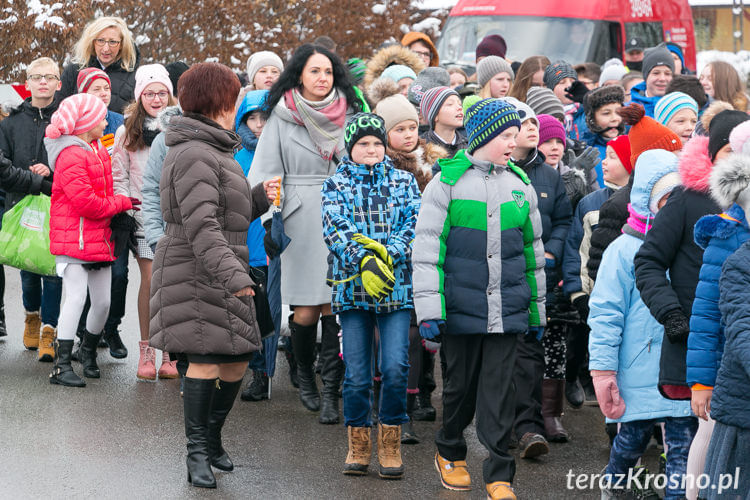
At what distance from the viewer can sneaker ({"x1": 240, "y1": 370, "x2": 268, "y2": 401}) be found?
7961 mm

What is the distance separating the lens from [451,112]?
309 inches

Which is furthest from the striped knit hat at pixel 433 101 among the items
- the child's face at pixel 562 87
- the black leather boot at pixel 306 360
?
the child's face at pixel 562 87

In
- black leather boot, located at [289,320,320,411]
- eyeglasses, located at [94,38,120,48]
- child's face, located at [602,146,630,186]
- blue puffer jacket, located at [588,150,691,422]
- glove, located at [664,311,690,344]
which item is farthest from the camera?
eyeglasses, located at [94,38,120,48]

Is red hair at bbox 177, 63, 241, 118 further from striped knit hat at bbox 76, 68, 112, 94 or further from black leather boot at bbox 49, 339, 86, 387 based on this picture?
striped knit hat at bbox 76, 68, 112, 94

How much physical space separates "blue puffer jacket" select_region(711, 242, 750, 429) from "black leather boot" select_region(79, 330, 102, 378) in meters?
A: 5.15

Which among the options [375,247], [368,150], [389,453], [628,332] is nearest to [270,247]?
[368,150]

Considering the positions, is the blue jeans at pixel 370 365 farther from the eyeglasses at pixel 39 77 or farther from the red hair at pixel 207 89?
the eyeglasses at pixel 39 77

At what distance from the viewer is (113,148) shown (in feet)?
28.7

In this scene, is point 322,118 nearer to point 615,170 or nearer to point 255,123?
point 255,123

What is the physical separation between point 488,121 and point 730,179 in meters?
1.60

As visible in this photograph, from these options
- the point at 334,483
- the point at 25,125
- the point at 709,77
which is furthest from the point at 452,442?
the point at 709,77

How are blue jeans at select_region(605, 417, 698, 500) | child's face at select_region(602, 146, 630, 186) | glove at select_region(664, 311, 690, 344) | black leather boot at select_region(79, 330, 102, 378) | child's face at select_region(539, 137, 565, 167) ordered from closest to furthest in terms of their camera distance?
glove at select_region(664, 311, 690, 344), blue jeans at select_region(605, 417, 698, 500), child's face at select_region(602, 146, 630, 186), child's face at select_region(539, 137, 565, 167), black leather boot at select_region(79, 330, 102, 378)

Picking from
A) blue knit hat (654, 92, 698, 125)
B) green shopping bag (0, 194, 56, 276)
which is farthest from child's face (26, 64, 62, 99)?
blue knit hat (654, 92, 698, 125)

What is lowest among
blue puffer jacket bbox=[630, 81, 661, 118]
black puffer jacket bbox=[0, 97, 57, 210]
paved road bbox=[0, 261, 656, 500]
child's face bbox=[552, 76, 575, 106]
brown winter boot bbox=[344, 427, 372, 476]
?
paved road bbox=[0, 261, 656, 500]
